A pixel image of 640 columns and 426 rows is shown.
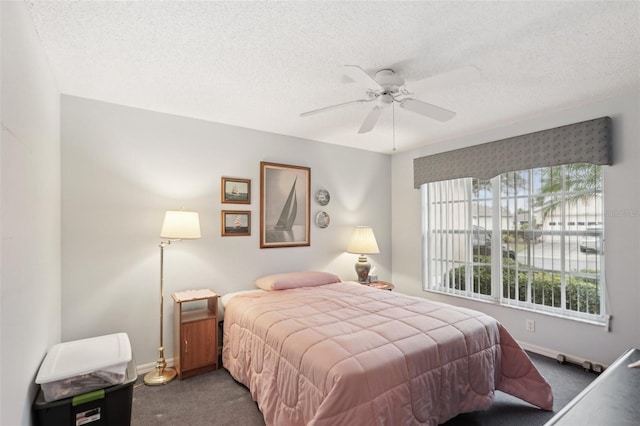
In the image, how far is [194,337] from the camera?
2775mm

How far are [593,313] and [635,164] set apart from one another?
4.62 feet

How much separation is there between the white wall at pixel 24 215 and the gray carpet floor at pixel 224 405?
2.73ft

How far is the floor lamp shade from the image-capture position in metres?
4.11

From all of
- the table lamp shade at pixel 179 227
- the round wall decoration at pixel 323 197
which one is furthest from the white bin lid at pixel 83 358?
the round wall decoration at pixel 323 197

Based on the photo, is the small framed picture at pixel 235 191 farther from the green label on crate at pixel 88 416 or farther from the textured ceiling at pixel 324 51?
the green label on crate at pixel 88 416

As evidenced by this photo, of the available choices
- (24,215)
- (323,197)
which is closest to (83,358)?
(24,215)

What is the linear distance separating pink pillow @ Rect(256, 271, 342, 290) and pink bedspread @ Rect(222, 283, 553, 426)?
20.3 inches

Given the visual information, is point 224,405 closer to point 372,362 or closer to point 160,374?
point 160,374

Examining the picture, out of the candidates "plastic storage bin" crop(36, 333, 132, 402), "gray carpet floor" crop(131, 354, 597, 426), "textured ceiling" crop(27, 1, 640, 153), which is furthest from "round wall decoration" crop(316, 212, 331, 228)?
"plastic storage bin" crop(36, 333, 132, 402)

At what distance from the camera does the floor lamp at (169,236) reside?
2.67m

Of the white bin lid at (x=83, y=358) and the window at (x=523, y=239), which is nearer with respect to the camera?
the white bin lid at (x=83, y=358)

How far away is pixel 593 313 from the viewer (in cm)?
295

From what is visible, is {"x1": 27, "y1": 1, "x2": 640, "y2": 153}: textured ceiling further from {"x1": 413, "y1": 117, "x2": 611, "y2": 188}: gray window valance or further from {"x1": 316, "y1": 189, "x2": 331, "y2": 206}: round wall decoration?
{"x1": 316, "y1": 189, "x2": 331, "y2": 206}: round wall decoration

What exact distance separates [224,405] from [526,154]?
371 cm
